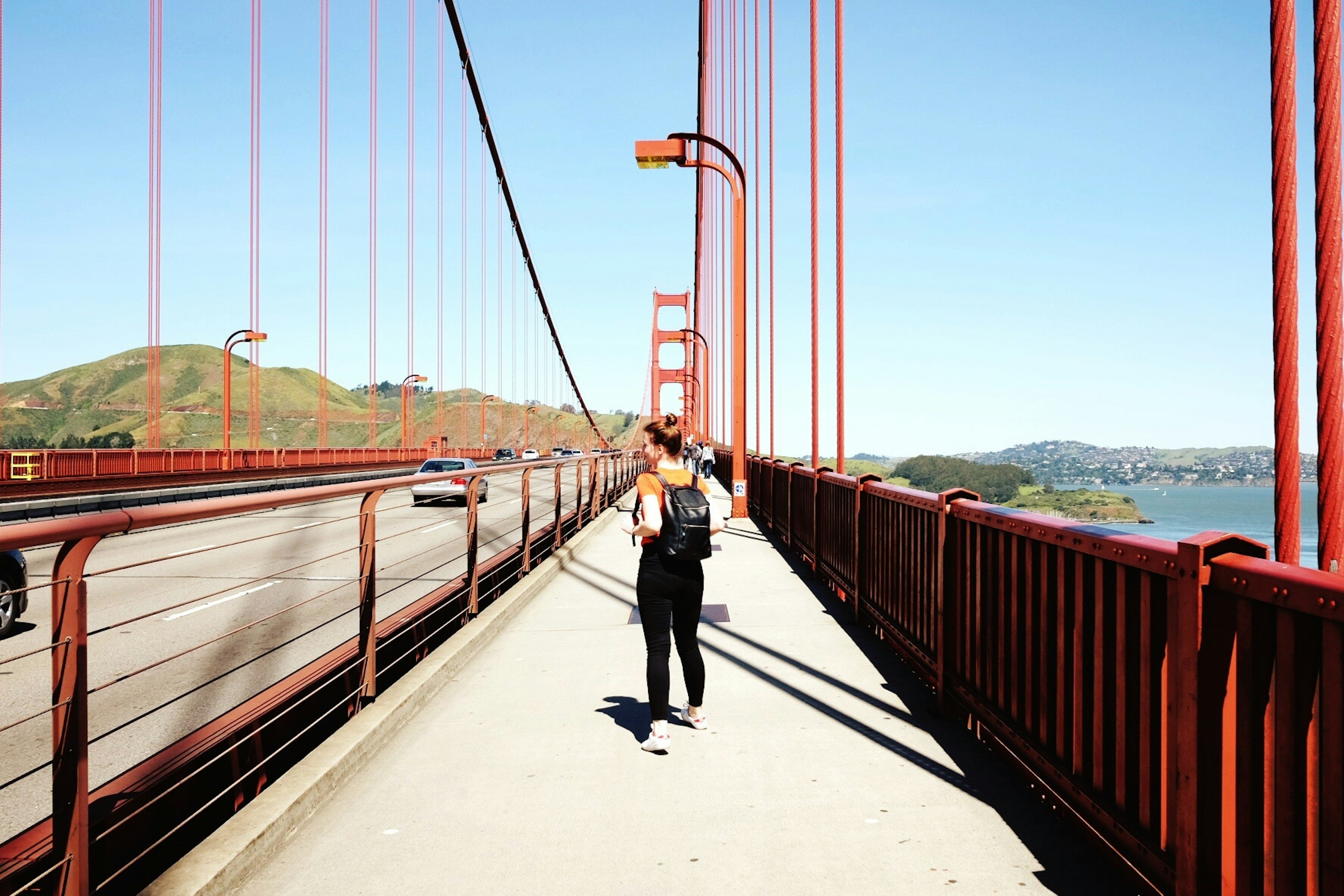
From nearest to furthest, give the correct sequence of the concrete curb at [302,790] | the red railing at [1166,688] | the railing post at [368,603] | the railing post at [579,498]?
1. the red railing at [1166,688]
2. the concrete curb at [302,790]
3. the railing post at [368,603]
4. the railing post at [579,498]

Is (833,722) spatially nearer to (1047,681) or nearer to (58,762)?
(1047,681)

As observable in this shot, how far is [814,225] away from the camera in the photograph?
1598 cm

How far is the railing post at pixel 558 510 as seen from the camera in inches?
498

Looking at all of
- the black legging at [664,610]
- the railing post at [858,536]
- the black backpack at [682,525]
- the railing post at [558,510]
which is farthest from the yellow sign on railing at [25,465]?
the black backpack at [682,525]

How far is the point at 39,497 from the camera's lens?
20734mm

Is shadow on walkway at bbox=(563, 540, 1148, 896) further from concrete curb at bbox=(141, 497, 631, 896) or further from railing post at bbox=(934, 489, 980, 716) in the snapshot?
concrete curb at bbox=(141, 497, 631, 896)

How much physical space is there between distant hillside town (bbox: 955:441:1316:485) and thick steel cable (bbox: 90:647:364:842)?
3.69 metres

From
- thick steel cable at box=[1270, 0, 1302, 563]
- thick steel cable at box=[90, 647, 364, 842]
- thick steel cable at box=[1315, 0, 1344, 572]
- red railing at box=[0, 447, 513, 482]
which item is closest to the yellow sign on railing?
red railing at box=[0, 447, 513, 482]

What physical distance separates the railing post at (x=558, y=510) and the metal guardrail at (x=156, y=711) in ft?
17.8

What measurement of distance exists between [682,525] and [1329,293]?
2.71m

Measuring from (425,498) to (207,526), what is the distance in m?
4.67

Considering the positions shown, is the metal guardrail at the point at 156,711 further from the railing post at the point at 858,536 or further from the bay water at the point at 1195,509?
the bay water at the point at 1195,509

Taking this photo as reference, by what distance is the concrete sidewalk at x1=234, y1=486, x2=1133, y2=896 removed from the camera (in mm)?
3254

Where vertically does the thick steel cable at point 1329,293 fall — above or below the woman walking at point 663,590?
above
